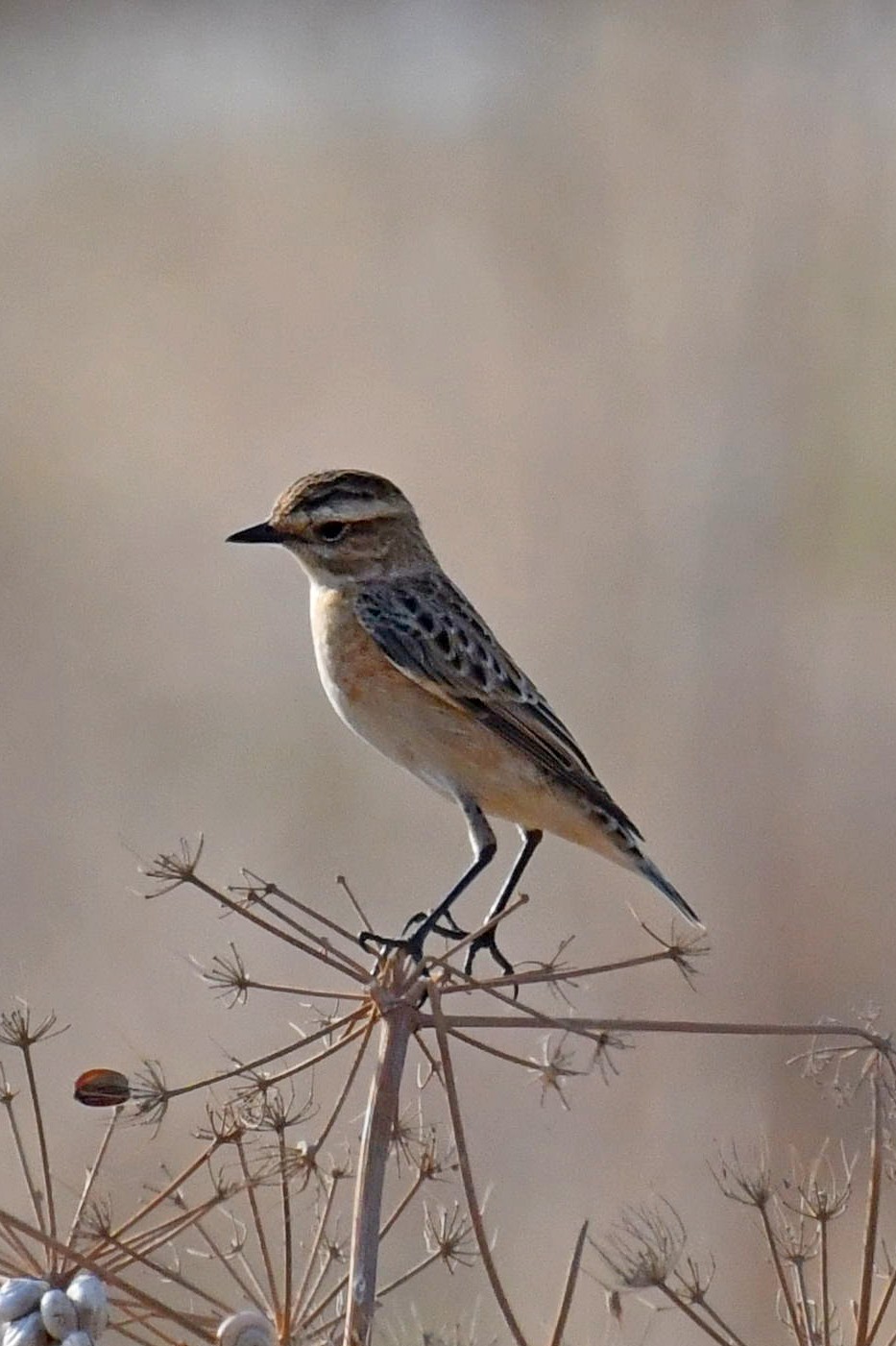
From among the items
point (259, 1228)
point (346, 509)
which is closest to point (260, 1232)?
point (259, 1228)

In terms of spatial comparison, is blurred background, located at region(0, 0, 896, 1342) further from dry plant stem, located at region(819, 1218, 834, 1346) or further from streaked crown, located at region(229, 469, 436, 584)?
dry plant stem, located at region(819, 1218, 834, 1346)

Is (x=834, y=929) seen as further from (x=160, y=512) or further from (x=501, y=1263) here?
(x=160, y=512)

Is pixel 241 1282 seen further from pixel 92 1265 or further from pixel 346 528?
pixel 346 528

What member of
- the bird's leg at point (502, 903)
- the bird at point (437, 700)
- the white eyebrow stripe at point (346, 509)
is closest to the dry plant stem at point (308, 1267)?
the bird's leg at point (502, 903)

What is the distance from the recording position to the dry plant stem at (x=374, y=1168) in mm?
2240

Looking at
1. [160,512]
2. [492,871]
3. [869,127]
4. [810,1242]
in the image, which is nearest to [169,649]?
[160,512]

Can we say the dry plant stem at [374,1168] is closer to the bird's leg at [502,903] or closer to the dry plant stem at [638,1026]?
the dry plant stem at [638,1026]

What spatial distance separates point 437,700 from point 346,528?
1.77 feet

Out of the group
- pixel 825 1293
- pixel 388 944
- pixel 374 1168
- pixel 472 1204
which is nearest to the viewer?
pixel 472 1204

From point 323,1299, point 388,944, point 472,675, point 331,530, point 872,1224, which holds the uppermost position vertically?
point 331,530

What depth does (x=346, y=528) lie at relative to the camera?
5.14 m

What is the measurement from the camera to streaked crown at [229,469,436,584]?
4953 millimetres

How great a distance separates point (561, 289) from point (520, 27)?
303 cm

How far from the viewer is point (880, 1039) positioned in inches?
99.0
